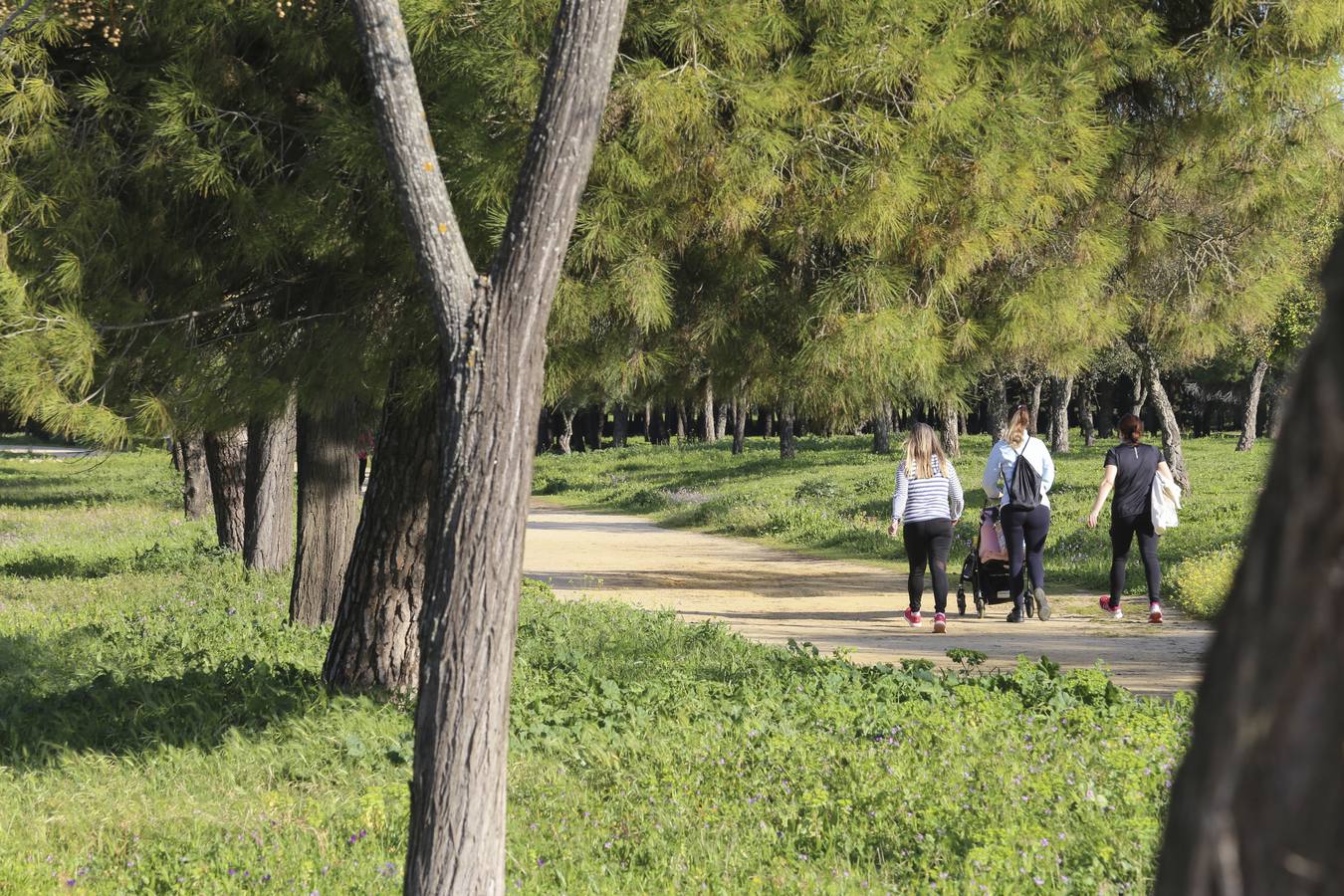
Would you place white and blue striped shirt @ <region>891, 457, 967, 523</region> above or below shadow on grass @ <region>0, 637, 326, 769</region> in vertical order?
above

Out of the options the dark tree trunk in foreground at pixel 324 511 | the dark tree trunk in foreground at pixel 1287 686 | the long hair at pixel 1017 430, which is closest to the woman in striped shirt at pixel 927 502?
the long hair at pixel 1017 430

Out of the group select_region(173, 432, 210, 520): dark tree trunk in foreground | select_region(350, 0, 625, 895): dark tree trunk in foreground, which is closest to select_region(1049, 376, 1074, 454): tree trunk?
select_region(173, 432, 210, 520): dark tree trunk in foreground

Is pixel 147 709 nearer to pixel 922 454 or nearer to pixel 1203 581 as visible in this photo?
pixel 922 454

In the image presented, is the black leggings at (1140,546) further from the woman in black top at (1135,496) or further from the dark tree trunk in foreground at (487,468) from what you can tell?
the dark tree trunk in foreground at (487,468)

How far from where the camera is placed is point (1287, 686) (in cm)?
132

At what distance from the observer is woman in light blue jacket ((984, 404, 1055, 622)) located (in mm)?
11758

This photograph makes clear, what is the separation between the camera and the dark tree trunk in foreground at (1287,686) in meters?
1.30

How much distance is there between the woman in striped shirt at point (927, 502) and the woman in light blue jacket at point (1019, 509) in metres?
0.60

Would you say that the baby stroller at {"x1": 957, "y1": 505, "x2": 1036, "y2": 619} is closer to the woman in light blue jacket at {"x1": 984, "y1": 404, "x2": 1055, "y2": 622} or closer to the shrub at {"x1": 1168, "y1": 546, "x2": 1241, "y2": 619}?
the woman in light blue jacket at {"x1": 984, "y1": 404, "x2": 1055, "y2": 622}

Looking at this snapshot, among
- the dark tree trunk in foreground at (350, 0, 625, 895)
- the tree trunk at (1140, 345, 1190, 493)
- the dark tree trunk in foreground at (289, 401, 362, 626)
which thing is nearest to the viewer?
the dark tree trunk in foreground at (350, 0, 625, 895)

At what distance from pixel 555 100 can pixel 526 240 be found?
414 mm

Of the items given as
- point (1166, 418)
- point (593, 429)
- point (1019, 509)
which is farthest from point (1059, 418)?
point (1019, 509)

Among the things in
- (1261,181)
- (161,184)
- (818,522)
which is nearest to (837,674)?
(1261,181)

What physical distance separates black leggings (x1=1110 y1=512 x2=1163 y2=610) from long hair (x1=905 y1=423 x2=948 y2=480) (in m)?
1.60
